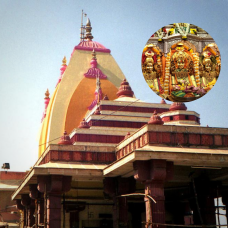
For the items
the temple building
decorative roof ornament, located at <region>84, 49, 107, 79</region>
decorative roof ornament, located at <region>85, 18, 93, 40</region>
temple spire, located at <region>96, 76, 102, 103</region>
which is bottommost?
the temple building

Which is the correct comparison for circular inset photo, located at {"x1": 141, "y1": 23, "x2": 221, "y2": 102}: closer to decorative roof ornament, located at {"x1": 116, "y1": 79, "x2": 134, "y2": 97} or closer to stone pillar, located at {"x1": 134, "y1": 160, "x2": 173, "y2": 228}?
stone pillar, located at {"x1": 134, "y1": 160, "x2": 173, "y2": 228}

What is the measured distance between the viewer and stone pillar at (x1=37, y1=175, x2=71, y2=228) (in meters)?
26.1

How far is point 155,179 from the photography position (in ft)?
74.9

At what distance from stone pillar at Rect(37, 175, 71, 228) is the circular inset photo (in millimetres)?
7233

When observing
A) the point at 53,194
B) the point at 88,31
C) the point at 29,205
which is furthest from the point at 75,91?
the point at 53,194

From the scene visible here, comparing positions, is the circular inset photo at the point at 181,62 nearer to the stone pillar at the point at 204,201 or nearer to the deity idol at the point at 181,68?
the deity idol at the point at 181,68

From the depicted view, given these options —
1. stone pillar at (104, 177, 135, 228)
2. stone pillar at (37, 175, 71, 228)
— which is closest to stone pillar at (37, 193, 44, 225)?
stone pillar at (37, 175, 71, 228)

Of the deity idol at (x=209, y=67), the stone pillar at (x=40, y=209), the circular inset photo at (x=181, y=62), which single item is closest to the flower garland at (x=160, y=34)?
the circular inset photo at (x=181, y=62)

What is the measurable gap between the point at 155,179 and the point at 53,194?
6533 millimetres

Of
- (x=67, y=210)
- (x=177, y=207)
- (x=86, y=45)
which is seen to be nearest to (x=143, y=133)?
(x=67, y=210)

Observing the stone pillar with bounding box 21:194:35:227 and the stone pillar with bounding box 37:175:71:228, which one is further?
the stone pillar with bounding box 21:194:35:227

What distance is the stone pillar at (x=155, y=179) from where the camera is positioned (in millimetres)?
22625

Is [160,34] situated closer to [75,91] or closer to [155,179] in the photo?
[155,179]

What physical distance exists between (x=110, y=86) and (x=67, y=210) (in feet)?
44.0
